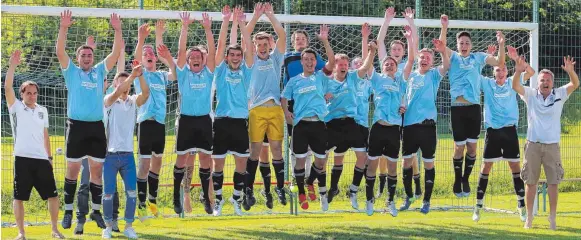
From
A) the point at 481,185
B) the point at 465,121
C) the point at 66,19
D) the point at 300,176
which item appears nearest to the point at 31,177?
the point at 66,19

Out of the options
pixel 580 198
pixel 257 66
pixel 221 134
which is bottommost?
pixel 580 198

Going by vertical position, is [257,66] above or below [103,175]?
above

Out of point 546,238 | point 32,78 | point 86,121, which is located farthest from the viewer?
point 32,78

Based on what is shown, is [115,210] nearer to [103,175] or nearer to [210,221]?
[103,175]

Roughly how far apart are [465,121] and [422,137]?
2.87ft

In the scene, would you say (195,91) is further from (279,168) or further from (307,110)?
(279,168)

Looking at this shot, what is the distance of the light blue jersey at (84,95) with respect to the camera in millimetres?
12008

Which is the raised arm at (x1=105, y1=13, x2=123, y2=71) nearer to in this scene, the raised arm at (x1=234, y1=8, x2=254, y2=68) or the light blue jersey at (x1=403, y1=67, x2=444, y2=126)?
the raised arm at (x1=234, y1=8, x2=254, y2=68)

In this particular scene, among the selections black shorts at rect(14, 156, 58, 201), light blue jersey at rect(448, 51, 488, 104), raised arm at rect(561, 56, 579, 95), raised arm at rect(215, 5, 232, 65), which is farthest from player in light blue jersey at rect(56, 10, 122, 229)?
raised arm at rect(561, 56, 579, 95)

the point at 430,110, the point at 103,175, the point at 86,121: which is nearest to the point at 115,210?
the point at 103,175

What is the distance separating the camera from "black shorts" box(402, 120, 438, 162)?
13.3 meters

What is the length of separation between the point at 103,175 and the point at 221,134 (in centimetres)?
177

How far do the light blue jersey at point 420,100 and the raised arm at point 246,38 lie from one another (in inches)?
96.4

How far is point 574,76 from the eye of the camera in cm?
1330
